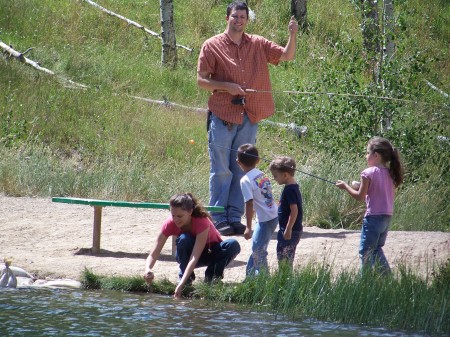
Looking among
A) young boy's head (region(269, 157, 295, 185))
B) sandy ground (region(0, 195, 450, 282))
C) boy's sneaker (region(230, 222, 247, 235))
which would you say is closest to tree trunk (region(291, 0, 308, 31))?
sandy ground (region(0, 195, 450, 282))

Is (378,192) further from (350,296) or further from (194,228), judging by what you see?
(194,228)

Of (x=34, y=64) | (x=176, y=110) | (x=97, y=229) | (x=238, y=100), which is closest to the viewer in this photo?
(x=97, y=229)

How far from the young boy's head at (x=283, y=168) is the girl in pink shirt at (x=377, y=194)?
447 mm

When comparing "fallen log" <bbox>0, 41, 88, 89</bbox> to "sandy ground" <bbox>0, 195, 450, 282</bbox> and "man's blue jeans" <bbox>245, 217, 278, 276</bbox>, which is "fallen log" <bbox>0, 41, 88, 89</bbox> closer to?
"sandy ground" <bbox>0, 195, 450, 282</bbox>

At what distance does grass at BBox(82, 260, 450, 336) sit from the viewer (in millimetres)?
6230

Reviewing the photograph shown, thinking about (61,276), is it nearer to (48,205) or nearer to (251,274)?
(251,274)

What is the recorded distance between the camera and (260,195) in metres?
7.10

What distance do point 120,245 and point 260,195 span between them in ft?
7.32

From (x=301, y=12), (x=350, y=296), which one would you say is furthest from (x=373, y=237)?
(x=301, y=12)

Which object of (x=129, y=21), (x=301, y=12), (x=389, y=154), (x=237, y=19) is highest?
(x=301, y=12)

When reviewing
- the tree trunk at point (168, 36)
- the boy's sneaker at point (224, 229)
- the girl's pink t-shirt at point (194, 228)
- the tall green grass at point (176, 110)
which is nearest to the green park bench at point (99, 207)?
the boy's sneaker at point (224, 229)

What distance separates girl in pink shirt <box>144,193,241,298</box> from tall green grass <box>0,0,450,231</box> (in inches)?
106


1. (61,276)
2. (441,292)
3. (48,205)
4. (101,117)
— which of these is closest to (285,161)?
(441,292)

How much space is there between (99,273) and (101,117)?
26.1ft
